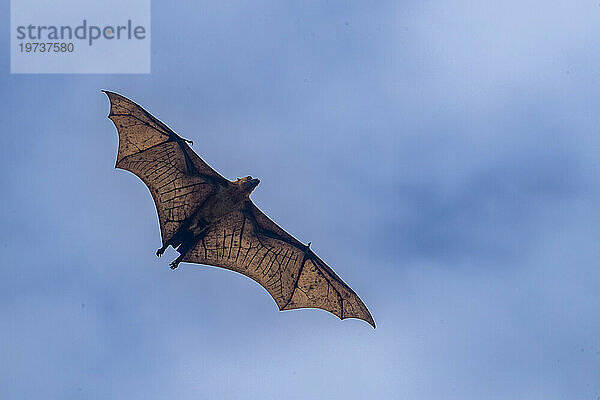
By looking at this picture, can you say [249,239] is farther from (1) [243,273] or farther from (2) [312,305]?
(2) [312,305]

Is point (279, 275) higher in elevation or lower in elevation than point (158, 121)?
lower

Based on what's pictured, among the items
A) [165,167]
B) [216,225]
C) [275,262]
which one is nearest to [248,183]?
[216,225]

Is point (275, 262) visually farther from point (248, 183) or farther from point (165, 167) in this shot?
point (165, 167)

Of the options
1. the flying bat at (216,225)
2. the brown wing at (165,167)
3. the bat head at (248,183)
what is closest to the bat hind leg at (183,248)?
the flying bat at (216,225)

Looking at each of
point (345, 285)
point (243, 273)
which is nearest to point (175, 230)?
A: point (243, 273)

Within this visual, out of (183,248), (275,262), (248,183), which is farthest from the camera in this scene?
(275,262)

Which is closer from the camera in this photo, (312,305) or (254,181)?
(254,181)

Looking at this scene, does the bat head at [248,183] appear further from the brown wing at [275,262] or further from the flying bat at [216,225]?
the brown wing at [275,262]
